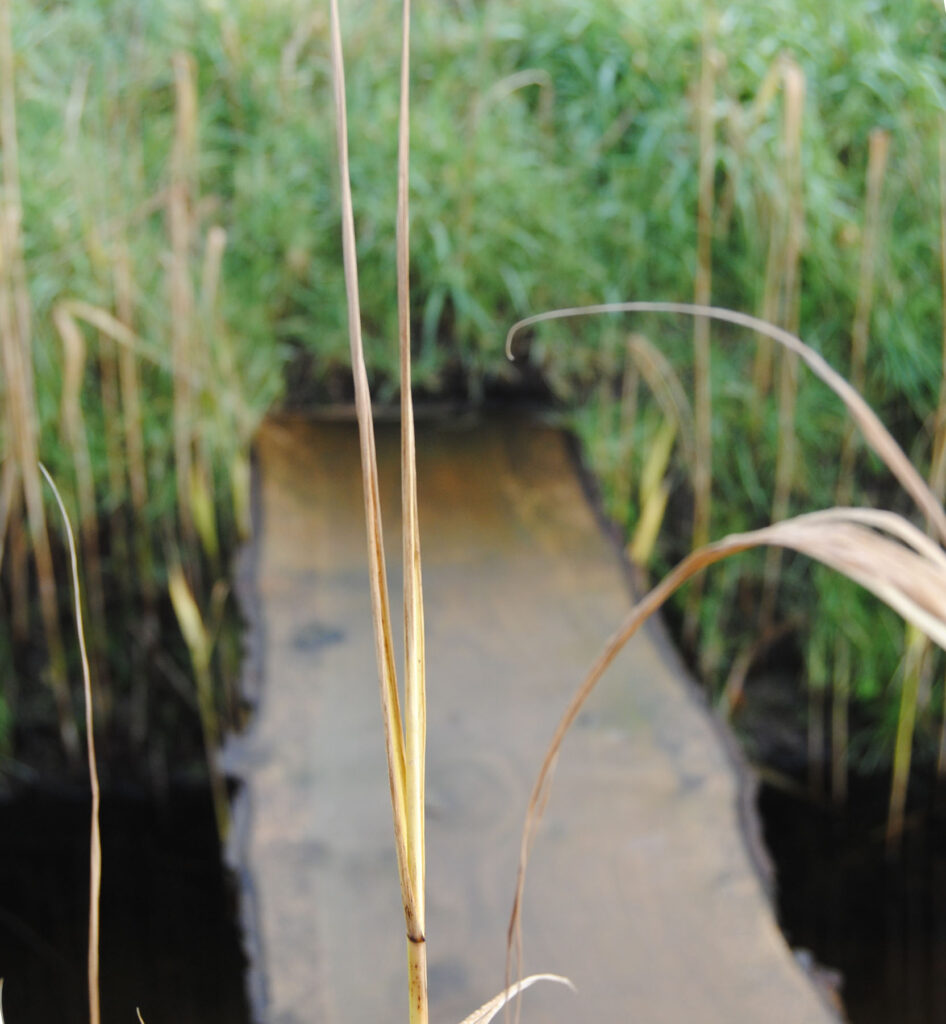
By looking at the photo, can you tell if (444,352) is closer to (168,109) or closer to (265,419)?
(265,419)

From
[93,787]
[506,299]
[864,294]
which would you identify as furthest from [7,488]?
[864,294]

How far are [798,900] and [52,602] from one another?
4.11 ft

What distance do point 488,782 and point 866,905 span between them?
0.73 meters

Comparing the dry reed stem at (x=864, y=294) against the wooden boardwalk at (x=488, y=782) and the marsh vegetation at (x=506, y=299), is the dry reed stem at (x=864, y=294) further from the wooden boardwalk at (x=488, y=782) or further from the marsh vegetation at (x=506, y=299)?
the wooden boardwalk at (x=488, y=782)

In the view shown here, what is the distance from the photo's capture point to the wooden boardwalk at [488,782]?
1.03 meters

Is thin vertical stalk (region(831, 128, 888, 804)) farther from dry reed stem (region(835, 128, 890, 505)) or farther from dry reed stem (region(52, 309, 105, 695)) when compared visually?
dry reed stem (region(52, 309, 105, 695))

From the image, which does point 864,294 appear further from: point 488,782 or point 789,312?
point 488,782

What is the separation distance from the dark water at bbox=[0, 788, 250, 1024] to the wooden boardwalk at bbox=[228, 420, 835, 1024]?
16.3 inches

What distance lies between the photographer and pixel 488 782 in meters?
1.27

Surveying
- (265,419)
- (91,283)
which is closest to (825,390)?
(265,419)

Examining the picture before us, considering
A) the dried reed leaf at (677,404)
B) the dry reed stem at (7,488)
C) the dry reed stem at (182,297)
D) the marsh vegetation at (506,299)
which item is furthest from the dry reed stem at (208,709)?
the dried reed leaf at (677,404)

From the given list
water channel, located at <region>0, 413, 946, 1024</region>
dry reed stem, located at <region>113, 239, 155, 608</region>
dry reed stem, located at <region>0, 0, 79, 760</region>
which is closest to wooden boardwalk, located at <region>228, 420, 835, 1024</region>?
water channel, located at <region>0, 413, 946, 1024</region>

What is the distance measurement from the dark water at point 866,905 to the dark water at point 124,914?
855 millimetres

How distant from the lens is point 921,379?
1.74 metres
